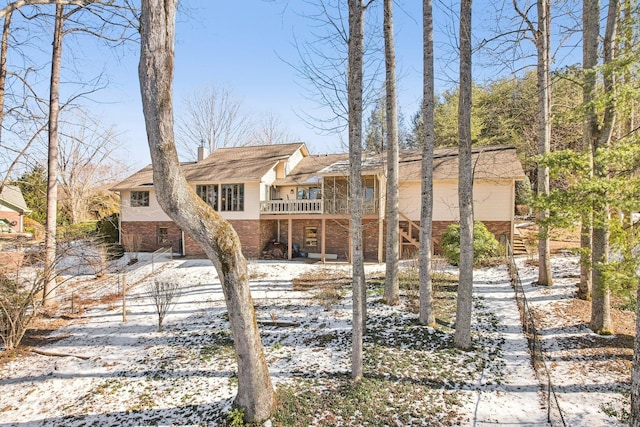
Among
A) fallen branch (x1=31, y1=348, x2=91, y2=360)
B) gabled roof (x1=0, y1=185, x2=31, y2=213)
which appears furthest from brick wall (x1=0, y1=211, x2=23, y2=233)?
fallen branch (x1=31, y1=348, x2=91, y2=360)

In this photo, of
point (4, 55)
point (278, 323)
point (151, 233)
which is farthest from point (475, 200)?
point (151, 233)

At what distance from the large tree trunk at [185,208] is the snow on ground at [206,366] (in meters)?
0.83

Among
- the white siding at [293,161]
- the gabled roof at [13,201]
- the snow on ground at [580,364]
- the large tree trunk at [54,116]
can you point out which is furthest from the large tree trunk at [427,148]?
the gabled roof at [13,201]

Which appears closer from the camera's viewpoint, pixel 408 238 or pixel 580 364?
pixel 580 364

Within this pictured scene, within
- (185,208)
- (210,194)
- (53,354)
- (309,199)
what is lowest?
(53,354)

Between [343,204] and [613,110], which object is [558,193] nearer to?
[613,110]

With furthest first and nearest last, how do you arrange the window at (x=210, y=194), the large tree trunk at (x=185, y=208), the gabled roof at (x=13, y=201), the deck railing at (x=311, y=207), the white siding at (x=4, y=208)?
the white siding at (x=4, y=208)
the gabled roof at (x=13, y=201)
the window at (x=210, y=194)
the deck railing at (x=311, y=207)
the large tree trunk at (x=185, y=208)

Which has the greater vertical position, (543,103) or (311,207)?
(543,103)

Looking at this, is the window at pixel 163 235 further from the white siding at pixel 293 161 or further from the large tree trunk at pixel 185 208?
the large tree trunk at pixel 185 208

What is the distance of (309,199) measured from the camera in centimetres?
1831

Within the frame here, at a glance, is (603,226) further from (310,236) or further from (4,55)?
(4,55)

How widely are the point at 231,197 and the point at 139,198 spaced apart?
22.3 ft

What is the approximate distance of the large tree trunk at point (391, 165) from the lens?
8781mm

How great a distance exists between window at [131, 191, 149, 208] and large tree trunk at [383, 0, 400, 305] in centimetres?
1723
